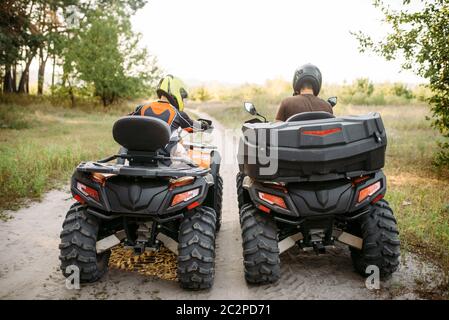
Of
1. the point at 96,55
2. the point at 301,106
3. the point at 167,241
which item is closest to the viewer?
the point at 167,241

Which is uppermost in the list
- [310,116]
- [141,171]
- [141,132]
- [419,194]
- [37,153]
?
[310,116]

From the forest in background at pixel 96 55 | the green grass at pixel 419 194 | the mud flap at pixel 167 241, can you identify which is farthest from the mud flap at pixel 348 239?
the forest in background at pixel 96 55

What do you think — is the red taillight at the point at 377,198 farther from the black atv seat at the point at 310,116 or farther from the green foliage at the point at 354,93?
the green foliage at the point at 354,93

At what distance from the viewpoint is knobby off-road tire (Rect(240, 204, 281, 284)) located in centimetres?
377

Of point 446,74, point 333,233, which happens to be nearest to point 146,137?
point 333,233

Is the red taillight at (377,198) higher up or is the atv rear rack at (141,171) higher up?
the atv rear rack at (141,171)

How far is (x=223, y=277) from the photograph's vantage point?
4.12 m

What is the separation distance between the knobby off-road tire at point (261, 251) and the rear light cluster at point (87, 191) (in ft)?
4.23

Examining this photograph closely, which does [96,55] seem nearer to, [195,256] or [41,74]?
[41,74]

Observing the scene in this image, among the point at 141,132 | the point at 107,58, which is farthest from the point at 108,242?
the point at 107,58

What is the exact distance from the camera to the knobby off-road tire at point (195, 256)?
12.1 ft

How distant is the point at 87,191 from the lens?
12.4 ft

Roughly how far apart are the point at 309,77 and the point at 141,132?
2072 millimetres
